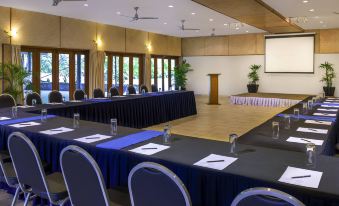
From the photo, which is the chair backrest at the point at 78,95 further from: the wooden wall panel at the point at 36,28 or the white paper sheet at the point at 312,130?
the white paper sheet at the point at 312,130

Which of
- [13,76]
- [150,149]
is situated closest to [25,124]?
[150,149]

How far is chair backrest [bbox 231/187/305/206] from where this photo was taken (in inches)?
54.9

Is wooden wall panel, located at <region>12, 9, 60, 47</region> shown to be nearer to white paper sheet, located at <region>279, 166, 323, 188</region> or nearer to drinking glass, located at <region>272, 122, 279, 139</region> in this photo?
drinking glass, located at <region>272, 122, 279, 139</region>

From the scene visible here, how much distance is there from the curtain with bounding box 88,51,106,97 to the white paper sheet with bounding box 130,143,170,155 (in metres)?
10.1

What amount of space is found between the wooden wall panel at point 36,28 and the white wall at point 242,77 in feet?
29.8

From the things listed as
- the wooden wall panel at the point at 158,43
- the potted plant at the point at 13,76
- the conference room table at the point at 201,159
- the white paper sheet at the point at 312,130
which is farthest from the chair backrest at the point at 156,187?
the wooden wall panel at the point at 158,43

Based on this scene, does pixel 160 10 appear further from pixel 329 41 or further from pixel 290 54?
pixel 329 41

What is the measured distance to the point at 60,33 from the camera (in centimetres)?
1095

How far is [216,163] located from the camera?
7.63 feet

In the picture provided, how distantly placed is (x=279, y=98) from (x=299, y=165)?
37.7ft

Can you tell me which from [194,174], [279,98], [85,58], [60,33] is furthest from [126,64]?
[194,174]

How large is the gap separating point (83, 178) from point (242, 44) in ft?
51.3

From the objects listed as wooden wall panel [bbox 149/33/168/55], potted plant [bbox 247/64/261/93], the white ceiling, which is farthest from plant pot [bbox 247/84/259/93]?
the white ceiling

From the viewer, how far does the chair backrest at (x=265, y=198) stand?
1.39m
